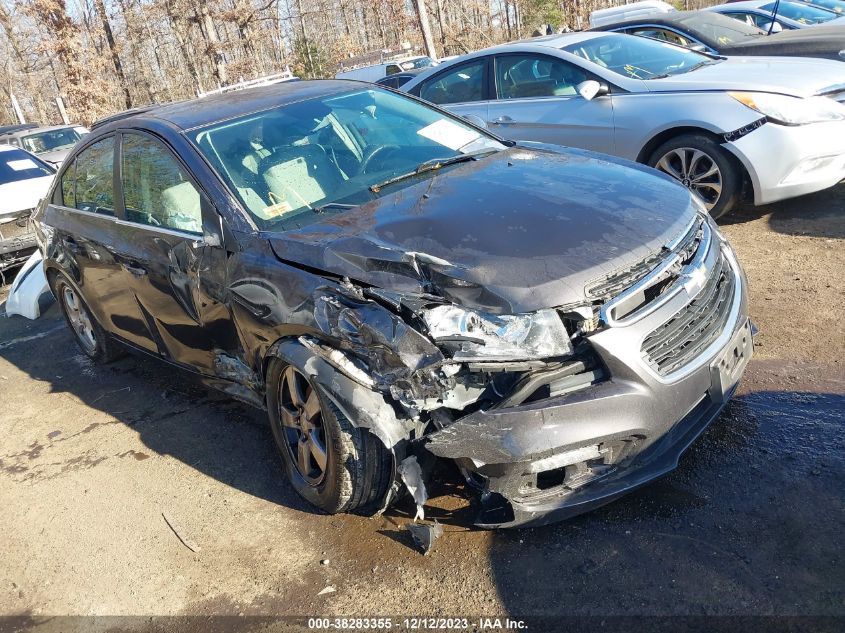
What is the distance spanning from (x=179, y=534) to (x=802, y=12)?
1234 cm

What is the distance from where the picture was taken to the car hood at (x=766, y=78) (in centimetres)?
562

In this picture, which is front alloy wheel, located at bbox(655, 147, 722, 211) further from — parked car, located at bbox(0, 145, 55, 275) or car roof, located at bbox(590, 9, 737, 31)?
parked car, located at bbox(0, 145, 55, 275)

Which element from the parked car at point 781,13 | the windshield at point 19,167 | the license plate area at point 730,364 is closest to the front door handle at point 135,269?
the license plate area at point 730,364

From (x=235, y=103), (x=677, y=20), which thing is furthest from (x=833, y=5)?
(x=235, y=103)

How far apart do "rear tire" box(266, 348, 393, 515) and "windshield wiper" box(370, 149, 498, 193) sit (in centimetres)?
100

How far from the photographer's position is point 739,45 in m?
9.36

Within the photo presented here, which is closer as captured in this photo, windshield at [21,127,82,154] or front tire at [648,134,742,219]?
front tire at [648,134,742,219]

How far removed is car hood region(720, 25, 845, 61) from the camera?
336 inches

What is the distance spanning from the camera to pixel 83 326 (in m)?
5.55

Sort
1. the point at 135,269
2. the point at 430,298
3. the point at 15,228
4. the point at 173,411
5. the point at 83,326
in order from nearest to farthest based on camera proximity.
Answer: the point at 430,298
the point at 135,269
the point at 173,411
the point at 83,326
the point at 15,228

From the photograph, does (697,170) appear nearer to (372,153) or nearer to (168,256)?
(372,153)

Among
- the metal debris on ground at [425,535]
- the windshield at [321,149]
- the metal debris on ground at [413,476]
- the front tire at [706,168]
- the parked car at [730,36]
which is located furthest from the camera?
the parked car at [730,36]

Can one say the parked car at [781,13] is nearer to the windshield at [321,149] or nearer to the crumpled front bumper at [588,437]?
the windshield at [321,149]

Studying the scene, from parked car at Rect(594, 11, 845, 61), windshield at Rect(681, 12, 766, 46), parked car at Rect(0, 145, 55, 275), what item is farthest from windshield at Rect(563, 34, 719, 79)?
parked car at Rect(0, 145, 55, 275)
